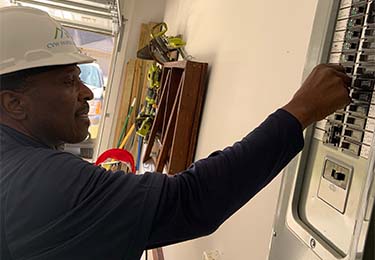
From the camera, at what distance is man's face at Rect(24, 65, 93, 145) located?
87 centimetres

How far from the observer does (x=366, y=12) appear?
0.56 m

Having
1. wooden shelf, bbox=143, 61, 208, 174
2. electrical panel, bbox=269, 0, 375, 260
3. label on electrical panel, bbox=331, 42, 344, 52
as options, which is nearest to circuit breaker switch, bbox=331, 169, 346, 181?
electrical panel, bbox=269, 0, 375, 260

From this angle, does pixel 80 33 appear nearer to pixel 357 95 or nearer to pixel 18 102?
pixel 18 102

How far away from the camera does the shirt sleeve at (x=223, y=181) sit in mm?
684

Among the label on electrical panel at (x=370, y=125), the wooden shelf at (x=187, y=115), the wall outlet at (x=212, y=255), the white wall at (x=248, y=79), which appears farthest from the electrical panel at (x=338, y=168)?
the wooden shelf at (x=187, y=115)

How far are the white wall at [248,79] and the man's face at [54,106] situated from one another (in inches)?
19.8

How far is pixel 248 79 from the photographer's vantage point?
118cm

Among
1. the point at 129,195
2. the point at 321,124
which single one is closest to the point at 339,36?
the point at 321,124

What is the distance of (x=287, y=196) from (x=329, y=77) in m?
0.24

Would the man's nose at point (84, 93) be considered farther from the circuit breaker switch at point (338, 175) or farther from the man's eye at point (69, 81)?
the circuit breaker switch at point (338, 175)

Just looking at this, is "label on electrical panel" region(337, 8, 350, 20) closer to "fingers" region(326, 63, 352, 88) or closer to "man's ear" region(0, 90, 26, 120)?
"fingers" region(326, 63, 352, 88)

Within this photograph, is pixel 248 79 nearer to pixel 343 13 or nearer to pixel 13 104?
pixel 343 13

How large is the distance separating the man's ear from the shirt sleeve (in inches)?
15.5

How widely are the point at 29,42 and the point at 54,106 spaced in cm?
16
